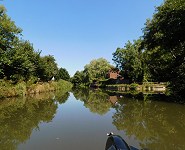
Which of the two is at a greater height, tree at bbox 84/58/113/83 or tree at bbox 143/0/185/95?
A: tree at bbox 84/58/113/83

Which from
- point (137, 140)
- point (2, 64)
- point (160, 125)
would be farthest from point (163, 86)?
point (137, 140)

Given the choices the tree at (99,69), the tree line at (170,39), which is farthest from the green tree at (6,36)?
the tree at (99,69)

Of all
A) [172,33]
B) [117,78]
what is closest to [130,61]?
[117,78]

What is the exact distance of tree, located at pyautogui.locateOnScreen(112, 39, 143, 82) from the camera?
64.9 m

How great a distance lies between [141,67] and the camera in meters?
64.1

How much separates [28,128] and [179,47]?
20259 millimetres

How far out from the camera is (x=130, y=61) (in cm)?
6906

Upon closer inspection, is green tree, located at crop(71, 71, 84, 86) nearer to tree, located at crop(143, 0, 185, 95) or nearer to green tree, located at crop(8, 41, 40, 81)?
green tree, located at crop(8, 41, 40, 81)

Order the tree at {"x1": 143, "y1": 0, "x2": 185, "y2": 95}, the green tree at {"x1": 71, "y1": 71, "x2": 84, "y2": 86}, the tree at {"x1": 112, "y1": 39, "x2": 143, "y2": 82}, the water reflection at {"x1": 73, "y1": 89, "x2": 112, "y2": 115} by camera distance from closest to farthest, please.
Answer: the water reflection at {"x1": 73, "y1": 89, "x2": 112, "y2": 115}, the tree at {"x1": 143, "y1": 0, "x2": 185, "y2": 95}, the tree at {"x1": 112, "y1": 39, "x2": 143, "y2": 82}, the green tree at {"x1": 71, "y1": 71, "x2": 84, "y2": 86}

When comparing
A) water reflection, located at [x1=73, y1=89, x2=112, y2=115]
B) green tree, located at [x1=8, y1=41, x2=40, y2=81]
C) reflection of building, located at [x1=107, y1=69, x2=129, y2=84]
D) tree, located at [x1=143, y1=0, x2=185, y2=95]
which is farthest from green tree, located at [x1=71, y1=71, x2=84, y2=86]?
tree, located at [x1=143, y1=0, x2=185, y2=95]

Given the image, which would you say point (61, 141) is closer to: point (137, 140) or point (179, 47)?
point (137, 140)

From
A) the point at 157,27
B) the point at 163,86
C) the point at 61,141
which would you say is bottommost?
the point at 61,141

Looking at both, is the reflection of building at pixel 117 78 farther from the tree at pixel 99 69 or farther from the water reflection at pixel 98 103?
the water reflection at pixel 98 103

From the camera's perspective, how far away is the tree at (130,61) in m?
64.9
